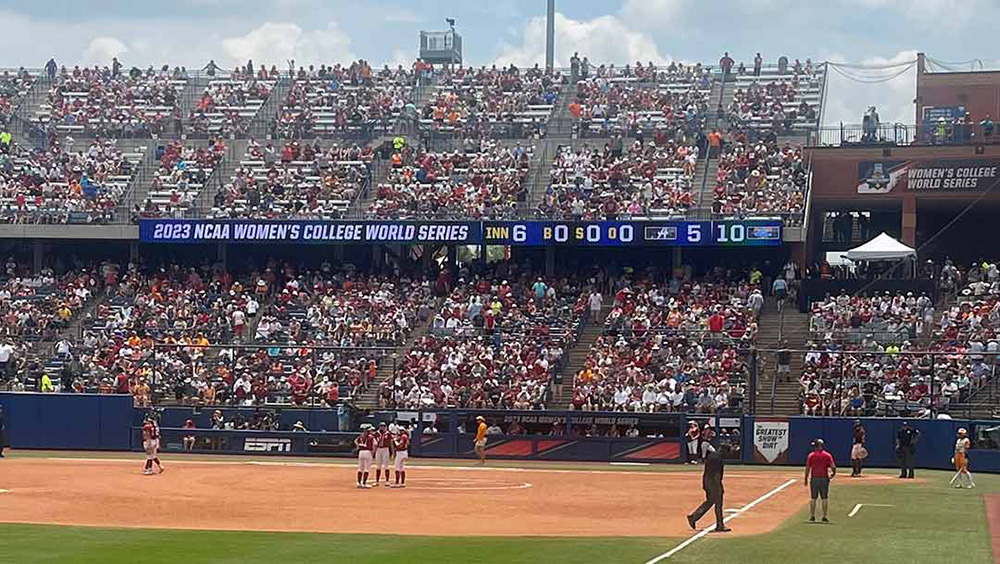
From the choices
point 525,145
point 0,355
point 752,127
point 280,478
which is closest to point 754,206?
point 752,127

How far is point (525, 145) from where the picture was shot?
63719 millimetres

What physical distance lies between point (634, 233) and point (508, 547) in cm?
3050

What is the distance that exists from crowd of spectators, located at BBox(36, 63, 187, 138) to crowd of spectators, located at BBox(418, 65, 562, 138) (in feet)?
37.5

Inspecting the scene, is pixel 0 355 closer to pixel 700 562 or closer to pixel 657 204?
pixel 657 204

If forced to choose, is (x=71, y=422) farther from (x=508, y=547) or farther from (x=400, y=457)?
(x=508, y=547)

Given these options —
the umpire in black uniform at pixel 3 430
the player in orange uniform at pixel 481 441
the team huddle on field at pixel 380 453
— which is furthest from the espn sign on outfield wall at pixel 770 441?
the umpire in black uniform at pixel 3 430

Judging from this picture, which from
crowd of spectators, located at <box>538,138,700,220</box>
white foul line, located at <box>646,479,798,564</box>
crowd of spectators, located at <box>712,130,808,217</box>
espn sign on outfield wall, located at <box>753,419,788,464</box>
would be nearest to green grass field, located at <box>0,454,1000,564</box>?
white foul line, located at <box>646,479,798,564</box>

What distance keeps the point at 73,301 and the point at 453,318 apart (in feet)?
47.1

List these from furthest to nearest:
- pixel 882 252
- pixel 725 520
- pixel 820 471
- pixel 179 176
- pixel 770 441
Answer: pixel 179 176 → pixel 882 252 → pixel 770 441 → pixel 725 520 → pixel 820 471

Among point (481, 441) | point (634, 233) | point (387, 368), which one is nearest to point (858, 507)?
point (481, 441)

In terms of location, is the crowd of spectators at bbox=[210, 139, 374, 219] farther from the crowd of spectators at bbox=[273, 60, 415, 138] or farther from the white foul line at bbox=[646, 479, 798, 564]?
the white foul line at bbox=[646, 479, 798, 564]

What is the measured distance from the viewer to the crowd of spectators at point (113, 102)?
A: 67.6 m

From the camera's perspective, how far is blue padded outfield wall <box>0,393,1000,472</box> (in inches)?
1762

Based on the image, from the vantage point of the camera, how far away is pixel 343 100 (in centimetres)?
6856
